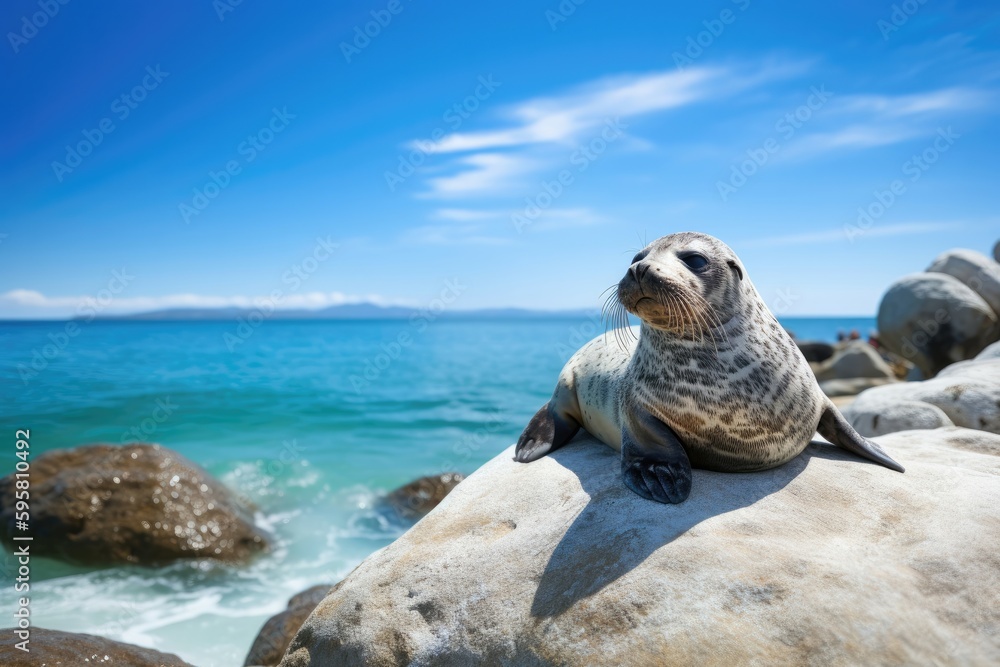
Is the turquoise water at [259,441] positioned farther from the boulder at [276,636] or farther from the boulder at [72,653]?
the boulder at [72,653]

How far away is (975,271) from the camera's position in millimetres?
13469

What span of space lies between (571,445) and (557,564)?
1551 mm

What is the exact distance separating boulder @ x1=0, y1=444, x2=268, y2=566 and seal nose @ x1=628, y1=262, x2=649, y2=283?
19.6 ft

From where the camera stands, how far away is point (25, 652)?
3592 millimetres

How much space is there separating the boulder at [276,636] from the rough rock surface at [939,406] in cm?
480

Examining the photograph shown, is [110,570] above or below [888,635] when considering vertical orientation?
above

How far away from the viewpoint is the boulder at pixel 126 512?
7109 mm

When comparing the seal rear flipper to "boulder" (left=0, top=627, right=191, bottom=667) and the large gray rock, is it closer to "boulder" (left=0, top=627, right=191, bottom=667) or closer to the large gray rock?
the large gray rock

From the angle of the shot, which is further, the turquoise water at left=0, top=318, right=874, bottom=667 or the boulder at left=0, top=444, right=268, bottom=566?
the boulder at left=0, top=444, right=268, bottom=566

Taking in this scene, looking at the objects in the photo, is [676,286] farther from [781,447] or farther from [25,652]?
[25,652]

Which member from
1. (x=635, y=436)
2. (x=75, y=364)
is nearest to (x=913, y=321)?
(x=635, y=436)

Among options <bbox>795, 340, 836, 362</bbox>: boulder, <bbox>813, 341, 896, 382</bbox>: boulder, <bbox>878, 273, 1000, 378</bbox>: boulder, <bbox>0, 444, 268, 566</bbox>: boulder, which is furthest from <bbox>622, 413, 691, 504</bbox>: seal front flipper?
<bbox>795, 340, 836, 362</bbox>: boulder

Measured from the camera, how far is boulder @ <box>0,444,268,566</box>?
7.11 metres

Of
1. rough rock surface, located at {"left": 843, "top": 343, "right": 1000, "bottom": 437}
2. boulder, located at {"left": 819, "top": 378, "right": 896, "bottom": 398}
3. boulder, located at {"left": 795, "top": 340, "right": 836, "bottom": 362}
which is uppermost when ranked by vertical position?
rough rock surface, located at {"left": 843, "top": 343, "right": 1000, "bottom": 437}
